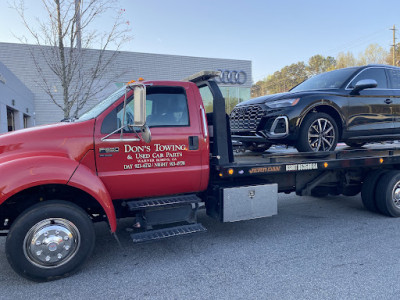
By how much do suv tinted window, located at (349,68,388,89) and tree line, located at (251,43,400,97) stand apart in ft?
145

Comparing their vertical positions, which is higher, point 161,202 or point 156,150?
point 156,150

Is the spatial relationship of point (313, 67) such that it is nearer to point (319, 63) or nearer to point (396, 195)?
point (319, 63)

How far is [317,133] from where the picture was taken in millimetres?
5297

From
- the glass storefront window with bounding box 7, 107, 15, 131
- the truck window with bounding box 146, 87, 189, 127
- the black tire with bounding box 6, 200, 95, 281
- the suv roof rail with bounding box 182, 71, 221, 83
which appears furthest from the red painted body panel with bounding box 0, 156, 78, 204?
the glass storefront window with bounding box 7, 107, 15, 131

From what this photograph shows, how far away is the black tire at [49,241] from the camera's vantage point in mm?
3217

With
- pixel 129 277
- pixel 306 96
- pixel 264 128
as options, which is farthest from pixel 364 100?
pixel 129 277

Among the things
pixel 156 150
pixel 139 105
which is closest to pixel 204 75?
pixel 156 150

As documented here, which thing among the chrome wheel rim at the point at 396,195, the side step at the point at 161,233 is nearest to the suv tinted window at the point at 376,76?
the chrome wheel rim at the point at 396,195

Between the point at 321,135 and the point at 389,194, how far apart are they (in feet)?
4.99

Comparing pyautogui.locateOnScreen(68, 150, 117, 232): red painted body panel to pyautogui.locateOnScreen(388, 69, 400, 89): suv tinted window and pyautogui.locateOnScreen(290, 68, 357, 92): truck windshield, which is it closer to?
pyautogui.locateOnScreen(290, 68, 357, 92): truck windshield

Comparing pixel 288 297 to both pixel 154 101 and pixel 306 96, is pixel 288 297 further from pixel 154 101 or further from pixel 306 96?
pixel 306 96

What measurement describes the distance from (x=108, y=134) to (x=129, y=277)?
5.18 ft

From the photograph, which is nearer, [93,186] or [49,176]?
[49,176]

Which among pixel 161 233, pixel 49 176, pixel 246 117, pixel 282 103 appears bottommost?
pixel 161 233
